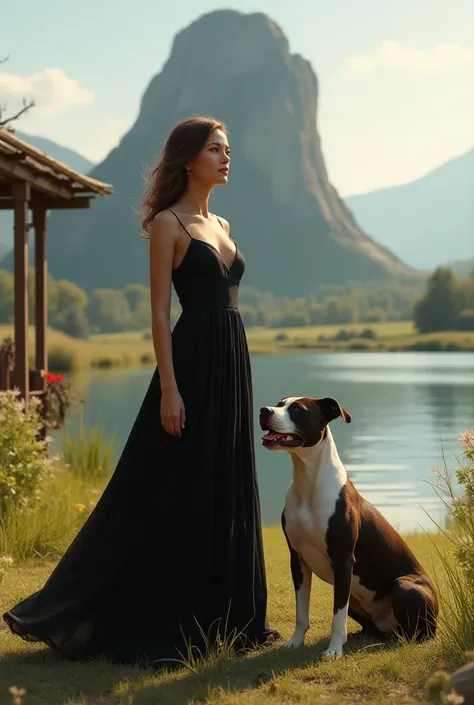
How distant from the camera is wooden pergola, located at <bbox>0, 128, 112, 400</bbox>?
823 cm

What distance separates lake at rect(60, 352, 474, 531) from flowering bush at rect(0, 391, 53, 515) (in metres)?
2.82

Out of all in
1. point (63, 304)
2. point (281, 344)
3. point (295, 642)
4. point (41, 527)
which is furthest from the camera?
point (63, 304)

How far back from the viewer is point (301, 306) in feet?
420

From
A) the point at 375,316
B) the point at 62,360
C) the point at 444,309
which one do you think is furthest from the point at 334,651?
the point at 375,316

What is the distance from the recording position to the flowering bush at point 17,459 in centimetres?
656

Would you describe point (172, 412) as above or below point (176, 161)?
below

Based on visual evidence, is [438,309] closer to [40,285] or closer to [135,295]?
[135,295]

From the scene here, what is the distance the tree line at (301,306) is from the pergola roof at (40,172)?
70.2 metres

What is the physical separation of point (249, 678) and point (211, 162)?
6.73ft

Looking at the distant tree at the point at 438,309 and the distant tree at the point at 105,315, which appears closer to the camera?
the distant tree at the point at 438,309

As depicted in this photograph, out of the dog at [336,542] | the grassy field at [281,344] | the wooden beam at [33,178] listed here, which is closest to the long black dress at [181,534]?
the dog at [336,542]

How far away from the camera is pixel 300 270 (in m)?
152

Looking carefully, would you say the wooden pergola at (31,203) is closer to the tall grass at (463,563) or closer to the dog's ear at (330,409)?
the dog's ear at (330,409)

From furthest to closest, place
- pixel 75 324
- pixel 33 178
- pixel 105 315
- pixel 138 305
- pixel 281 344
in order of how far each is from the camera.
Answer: pixel 138 305
pixel 105 315
pixel 75 324
pixel 281 344
pixel 33 178
